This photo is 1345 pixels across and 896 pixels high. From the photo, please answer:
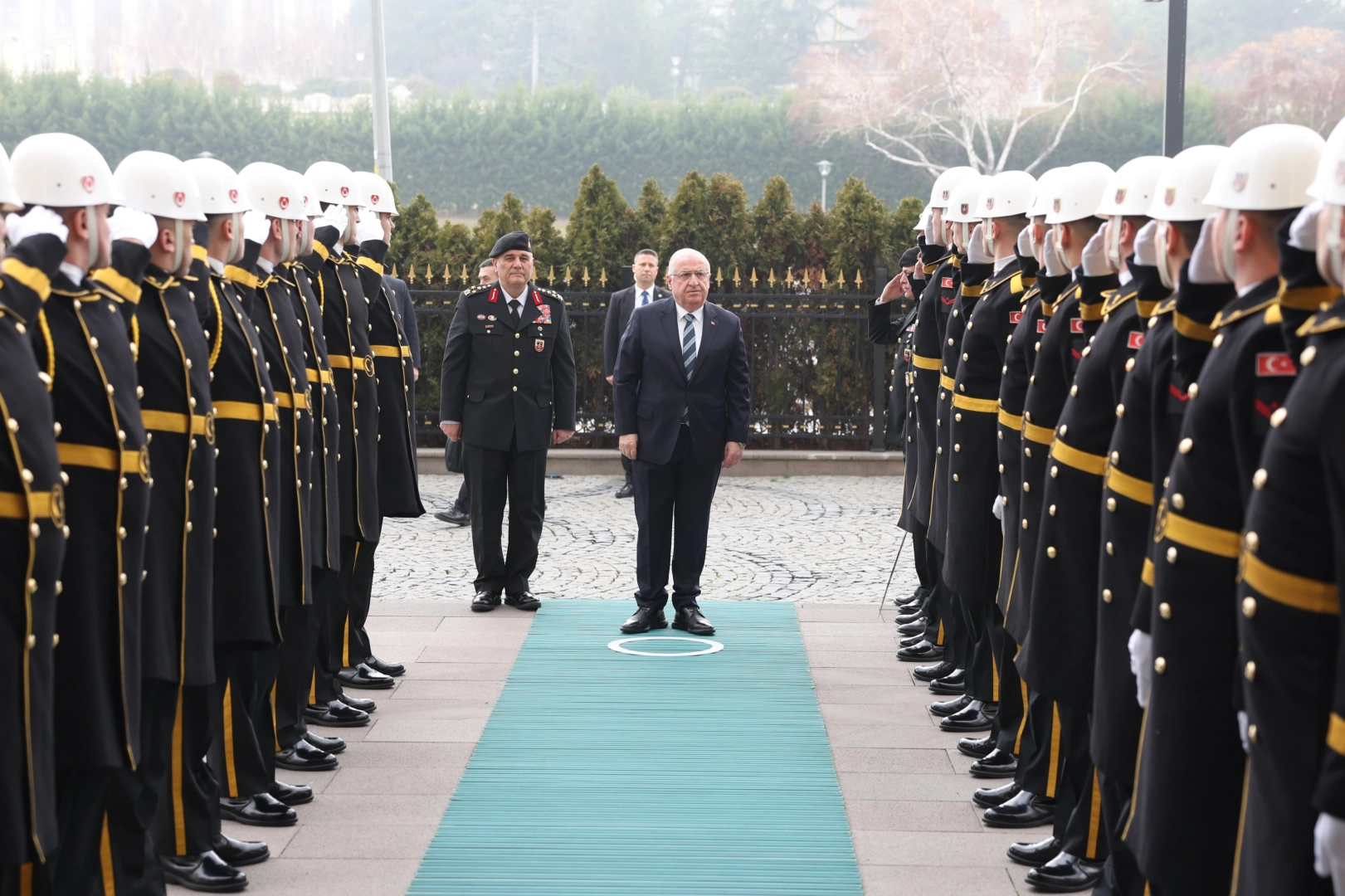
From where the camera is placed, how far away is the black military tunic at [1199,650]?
3.35 m

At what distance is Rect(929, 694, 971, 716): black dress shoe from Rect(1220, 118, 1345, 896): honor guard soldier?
3.97 meters

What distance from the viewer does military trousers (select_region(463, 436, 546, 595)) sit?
9.15 m

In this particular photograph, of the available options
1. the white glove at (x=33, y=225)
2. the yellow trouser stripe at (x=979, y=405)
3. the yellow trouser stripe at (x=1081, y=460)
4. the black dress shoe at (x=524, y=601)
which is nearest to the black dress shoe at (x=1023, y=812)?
the yellow trouser stripe at (x=1081, y=460)

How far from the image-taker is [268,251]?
19.5 ft

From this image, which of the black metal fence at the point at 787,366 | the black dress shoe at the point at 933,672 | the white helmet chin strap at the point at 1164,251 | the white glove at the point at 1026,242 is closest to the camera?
the white helmet chin strap at the point at 1164,251

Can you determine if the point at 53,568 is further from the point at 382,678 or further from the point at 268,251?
the point at 382,678

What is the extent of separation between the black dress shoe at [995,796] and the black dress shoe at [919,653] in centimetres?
229

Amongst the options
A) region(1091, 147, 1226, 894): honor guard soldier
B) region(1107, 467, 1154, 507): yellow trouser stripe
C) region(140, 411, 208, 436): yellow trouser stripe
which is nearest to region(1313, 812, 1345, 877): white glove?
region(1091, 147, 1226, 894): honor guard soldier

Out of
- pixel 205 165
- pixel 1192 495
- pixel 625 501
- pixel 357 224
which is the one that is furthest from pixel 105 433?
pixel 625 501

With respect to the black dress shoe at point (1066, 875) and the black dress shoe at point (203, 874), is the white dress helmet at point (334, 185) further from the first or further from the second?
the black dress shoe at point (1066, 875)

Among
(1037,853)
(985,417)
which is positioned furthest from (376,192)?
(1037,853)

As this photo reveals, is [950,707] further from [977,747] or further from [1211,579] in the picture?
[1211,579]

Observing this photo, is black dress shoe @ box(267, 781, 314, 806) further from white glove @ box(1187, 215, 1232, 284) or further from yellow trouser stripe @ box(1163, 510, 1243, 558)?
white glove @ box(1187, 215, 1232, 284)

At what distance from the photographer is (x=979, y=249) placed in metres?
6.75
